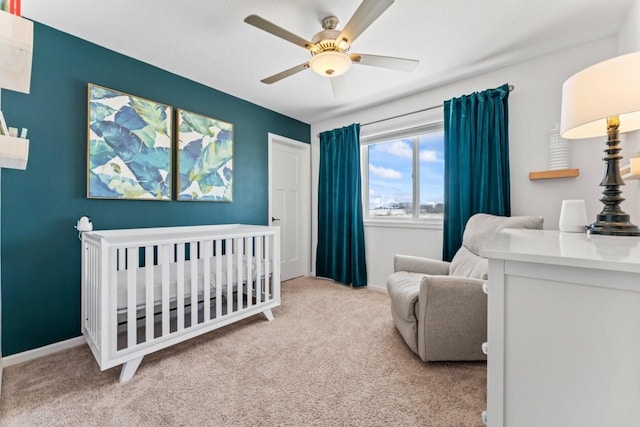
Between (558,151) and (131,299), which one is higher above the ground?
(558,151)

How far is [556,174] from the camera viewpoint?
7.14ft

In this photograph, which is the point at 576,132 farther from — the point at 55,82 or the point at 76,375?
the point at 55,82

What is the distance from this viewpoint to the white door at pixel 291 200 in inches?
146

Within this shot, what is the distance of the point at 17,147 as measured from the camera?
3.16 ft

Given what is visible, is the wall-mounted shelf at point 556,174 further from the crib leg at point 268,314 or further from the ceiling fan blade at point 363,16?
the crib leg at point 268,314

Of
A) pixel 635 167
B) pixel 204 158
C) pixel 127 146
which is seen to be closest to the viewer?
pixel 635 167

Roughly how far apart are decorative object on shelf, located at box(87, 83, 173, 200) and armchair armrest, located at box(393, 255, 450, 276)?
2.28 m

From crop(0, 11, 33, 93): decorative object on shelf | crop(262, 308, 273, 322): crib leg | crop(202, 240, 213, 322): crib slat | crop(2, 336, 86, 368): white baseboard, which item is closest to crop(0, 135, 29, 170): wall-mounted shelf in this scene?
crop(0, 11, 33, 93): decorative object on shelf

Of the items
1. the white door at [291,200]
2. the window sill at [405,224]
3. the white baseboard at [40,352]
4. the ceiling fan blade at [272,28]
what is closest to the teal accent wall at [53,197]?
the white baseboard at [40,352]

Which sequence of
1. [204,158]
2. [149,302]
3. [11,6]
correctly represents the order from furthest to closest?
[204,158] < [149,302] < [11,6]

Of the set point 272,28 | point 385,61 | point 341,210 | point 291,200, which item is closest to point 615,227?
point 385,61

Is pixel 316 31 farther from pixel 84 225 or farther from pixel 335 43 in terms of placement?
pixel 84 225

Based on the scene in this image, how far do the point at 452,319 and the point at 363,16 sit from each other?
1.85 meters

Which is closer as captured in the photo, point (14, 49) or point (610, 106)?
point (14, 49)
